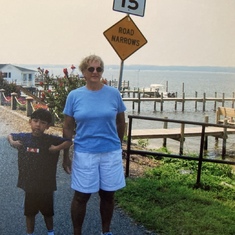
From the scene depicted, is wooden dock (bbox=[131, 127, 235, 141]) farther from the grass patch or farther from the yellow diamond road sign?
the yellow diamond road sign

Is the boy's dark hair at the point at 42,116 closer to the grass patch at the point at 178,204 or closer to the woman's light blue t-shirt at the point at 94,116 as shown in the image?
the woman's light blue t-shirt at the point at 94,116

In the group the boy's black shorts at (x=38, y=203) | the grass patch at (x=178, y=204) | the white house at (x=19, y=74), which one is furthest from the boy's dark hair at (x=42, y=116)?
the white house at (x=19, y=74)

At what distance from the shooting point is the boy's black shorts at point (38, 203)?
3152 millimetres

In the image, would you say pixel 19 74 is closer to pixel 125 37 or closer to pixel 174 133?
pixel 174 133

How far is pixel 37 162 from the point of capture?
2994 millimetres

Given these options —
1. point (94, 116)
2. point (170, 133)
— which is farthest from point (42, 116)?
point (170, 133)

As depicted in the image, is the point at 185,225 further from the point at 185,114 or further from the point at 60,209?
the point at 185,114

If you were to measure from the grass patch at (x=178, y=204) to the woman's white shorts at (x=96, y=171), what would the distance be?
2.90ft

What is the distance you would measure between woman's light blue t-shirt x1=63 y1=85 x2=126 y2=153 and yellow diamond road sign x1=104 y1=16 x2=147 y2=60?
2130 millimetres

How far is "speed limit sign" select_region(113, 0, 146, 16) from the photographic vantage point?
4.81 m

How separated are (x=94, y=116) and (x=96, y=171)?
43 cm

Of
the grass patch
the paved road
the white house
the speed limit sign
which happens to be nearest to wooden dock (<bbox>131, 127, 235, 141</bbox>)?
the grass patch

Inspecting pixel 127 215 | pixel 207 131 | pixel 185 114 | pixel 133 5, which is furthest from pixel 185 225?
pixel 185 114

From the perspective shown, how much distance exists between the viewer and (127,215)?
421 cm
